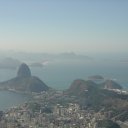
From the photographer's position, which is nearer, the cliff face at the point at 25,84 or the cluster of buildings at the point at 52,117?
the cluster of buildings at the point at 52,117

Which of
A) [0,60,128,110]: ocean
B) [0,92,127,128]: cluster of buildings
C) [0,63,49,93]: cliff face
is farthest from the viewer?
[0,63,49,93]: cliff face

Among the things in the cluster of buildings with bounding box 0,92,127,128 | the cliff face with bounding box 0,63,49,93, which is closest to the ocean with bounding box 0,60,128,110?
the cliff face with bounding box 0,63,49,93

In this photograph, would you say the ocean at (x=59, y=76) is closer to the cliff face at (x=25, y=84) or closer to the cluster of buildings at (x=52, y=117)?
the cliff face at (x=25, y=84)

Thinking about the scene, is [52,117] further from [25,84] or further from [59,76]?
[59,76]

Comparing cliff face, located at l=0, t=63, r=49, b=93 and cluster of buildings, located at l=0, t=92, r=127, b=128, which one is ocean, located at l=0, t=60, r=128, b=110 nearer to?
cliff face, located at l=0, t=63, r=49, b=93

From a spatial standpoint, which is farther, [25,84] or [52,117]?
[25,84]

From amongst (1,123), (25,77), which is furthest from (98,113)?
(25,77)

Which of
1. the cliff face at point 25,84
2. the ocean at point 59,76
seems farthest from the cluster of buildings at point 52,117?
the cliff face at point 25,84

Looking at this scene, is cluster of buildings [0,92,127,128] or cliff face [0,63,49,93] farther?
cliff face [0,63,49,93]

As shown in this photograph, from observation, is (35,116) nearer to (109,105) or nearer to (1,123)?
(1,123)

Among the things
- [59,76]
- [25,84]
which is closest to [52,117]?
[25,84]
